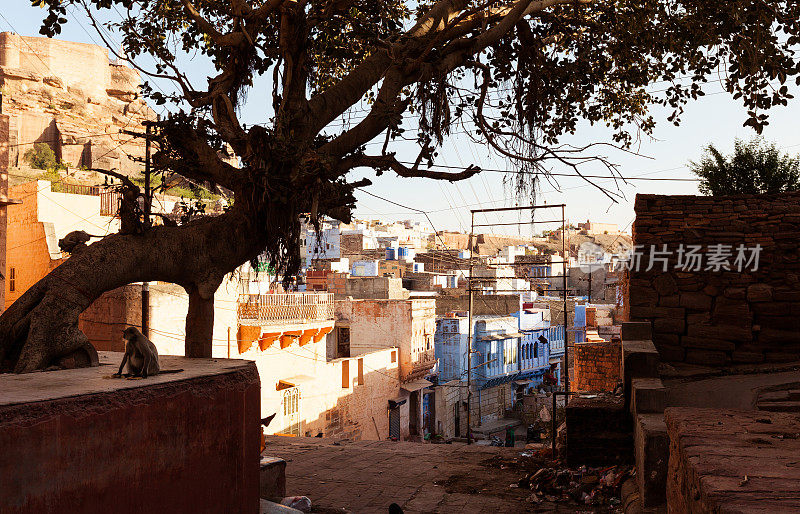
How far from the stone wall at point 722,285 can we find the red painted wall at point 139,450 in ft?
18.7

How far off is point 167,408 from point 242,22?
14.0ft

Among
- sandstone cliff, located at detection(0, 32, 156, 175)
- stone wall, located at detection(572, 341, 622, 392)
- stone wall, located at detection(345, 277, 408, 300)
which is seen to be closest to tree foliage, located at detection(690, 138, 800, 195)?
stone wall, located at detection(572, 341, 622, 392)

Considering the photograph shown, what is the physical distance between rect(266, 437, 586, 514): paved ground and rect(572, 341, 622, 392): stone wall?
4025 mm

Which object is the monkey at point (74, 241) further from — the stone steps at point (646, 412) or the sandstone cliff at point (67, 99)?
the sandstone cliff at point (67, 99)

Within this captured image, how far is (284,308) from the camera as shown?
21.1 meters

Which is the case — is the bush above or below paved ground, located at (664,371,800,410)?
above

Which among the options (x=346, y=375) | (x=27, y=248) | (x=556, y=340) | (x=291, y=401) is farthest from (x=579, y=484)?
(x=556, y=340)

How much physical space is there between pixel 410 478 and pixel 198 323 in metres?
3.42

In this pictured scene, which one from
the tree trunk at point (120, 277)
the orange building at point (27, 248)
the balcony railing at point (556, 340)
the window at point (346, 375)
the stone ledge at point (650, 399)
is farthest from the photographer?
the balcony railing at point (556, 340)

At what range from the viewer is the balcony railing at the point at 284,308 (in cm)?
1983

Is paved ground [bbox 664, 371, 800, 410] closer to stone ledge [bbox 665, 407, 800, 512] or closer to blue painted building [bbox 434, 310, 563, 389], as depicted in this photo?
stone ledge [bbox 665, 407, 800, 512]

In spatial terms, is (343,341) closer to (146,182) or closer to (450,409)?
(450,409)

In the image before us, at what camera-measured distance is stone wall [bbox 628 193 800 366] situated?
873 cm

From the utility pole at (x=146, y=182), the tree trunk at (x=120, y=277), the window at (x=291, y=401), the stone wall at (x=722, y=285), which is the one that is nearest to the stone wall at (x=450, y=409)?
the window at (x=291, y=401)
